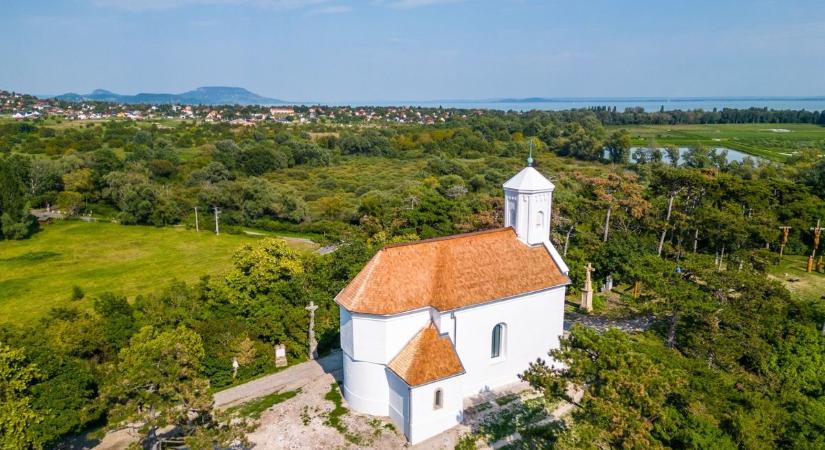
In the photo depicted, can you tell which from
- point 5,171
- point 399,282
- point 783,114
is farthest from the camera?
point 783,114

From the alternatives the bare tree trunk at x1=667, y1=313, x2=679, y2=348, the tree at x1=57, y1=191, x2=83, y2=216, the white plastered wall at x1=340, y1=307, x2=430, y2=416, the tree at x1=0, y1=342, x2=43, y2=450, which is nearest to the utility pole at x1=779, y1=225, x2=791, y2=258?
the bare tree trunk at x1=667, y1=313, x2=679, y2=348

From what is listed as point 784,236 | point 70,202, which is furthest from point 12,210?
point 784,236

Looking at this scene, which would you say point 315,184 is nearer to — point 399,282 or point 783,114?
point 399,282

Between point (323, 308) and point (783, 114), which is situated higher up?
point (783, 114)

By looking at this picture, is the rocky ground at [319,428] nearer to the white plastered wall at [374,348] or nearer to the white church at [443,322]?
the white church at [443,322]

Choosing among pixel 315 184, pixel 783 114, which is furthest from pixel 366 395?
pixel 783 114

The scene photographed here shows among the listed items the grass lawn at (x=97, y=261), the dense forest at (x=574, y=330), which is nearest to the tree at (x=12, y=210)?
the dense forest at (x=574, y=330)

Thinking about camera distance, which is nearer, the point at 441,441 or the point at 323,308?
the point at 441,441
